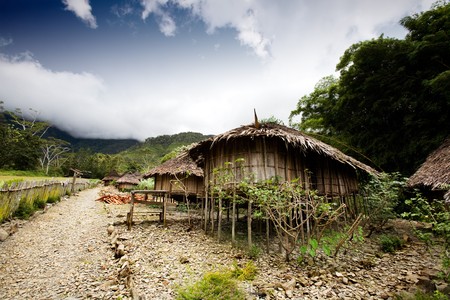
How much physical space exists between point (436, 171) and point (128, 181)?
33.1m

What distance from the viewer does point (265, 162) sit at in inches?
328

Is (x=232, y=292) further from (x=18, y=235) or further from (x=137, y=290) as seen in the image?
(x=18, y=235)

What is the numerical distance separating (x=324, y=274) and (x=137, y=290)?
4.49 meters

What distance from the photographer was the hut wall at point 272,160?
27.5 ft

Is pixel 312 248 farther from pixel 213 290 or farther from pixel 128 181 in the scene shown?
pixel 128 181

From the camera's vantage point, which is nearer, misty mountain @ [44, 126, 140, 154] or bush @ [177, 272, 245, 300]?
bush @ [177, 272, 245, 300]

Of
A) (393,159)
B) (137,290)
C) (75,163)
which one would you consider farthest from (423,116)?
(75,163)

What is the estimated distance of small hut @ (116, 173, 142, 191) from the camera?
32562mm

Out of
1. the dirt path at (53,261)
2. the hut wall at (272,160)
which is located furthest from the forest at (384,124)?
the dirt path at (53,261)

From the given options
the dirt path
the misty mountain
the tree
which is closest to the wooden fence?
the dirt path

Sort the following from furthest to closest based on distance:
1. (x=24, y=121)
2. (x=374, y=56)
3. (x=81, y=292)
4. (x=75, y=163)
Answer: (x=75, y=163) → (x=24, y=121) → (x=374, y=56) → (x=81, y=292)

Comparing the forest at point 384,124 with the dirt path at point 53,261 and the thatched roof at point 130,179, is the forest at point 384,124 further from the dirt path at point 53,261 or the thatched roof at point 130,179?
the thatched roof at point 130,179

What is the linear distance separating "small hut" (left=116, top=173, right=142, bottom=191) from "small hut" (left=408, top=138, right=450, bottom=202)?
103ft

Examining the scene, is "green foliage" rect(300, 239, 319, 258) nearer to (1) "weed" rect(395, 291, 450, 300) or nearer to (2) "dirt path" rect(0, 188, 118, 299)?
(1) "weed" rect(395, 291, 450, 300)
